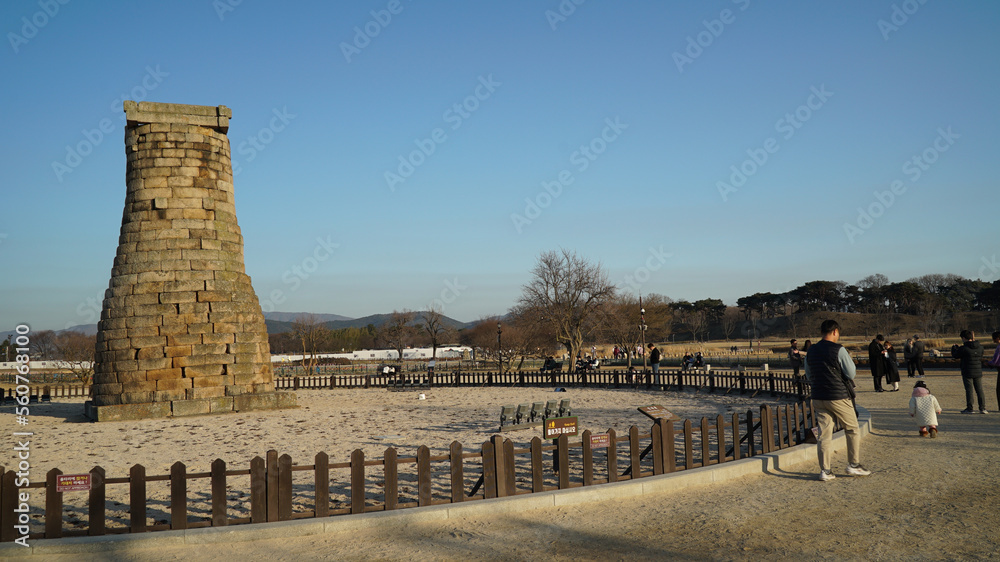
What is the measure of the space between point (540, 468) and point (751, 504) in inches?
95.0

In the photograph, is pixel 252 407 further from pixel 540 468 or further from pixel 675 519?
pixel 675 519

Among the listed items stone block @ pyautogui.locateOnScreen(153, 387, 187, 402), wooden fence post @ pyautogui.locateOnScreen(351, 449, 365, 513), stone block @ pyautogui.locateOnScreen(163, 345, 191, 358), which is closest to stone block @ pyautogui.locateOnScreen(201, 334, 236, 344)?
stone block @ pyautogui.locateOnScreen(163, 345, 191, 358)

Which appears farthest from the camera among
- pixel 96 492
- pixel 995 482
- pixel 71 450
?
pixel 71 450

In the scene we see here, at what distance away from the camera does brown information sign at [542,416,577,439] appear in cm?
817

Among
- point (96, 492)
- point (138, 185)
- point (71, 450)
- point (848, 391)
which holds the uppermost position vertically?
point (138, 185)

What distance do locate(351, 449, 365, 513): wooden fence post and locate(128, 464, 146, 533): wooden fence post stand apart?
1.98m

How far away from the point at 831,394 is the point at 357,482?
5.91 metres

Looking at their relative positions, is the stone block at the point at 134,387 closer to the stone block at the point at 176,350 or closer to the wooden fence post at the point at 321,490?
the stone block at the point at 176,350

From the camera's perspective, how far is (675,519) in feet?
22.0

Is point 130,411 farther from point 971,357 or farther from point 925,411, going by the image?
point 971,357

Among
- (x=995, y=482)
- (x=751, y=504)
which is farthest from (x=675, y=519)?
(x=995, y=482)

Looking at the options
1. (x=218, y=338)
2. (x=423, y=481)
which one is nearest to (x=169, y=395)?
(x=218, y=338)

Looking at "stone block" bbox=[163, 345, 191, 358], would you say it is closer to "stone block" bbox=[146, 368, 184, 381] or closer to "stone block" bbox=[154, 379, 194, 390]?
"stone block" bbox=[146, 368, 184, 381]

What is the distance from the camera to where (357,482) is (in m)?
6.64
